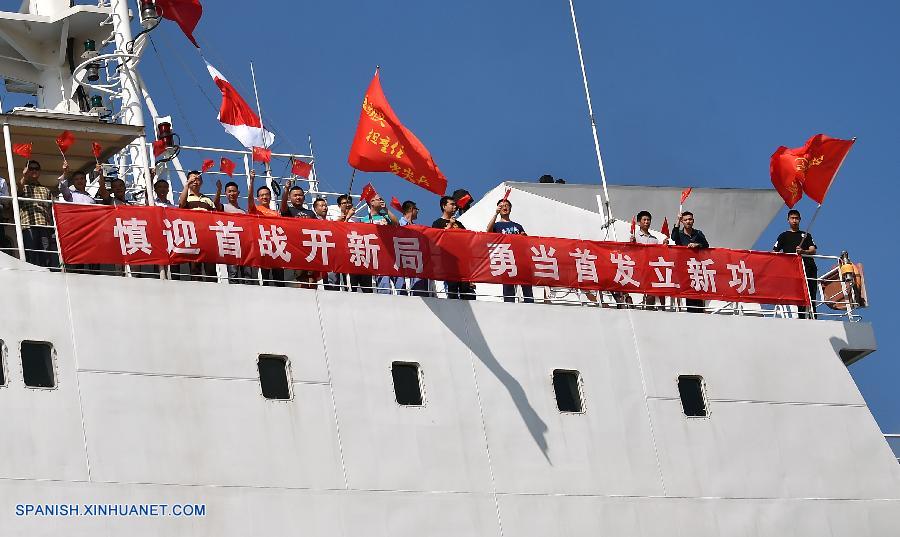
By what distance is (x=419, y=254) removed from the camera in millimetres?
18953

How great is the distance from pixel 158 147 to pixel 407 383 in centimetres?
651

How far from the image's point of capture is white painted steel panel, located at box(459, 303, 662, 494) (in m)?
18.5

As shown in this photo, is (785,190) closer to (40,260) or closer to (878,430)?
(878,430)

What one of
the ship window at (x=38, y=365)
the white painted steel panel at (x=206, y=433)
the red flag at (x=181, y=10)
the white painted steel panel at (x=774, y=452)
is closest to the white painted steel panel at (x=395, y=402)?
the white painted steel panel at (x=206, y=433)

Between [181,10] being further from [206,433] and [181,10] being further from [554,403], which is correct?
[206,433]

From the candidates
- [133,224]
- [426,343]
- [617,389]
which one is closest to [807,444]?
[617,389]

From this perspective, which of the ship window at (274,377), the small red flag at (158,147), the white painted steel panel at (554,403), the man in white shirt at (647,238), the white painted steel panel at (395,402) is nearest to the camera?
the ship window at (274,377)

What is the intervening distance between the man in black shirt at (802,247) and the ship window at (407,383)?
6.21m

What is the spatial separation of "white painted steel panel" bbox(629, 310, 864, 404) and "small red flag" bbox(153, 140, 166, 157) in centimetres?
708

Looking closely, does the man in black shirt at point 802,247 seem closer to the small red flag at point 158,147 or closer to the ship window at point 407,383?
the ship window at point 407,383

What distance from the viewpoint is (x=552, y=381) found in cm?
1908

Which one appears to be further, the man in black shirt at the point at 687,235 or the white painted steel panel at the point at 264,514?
the man in black shirt at the point at 687,235

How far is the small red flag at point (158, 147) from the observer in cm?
2258

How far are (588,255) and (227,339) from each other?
511 cm
